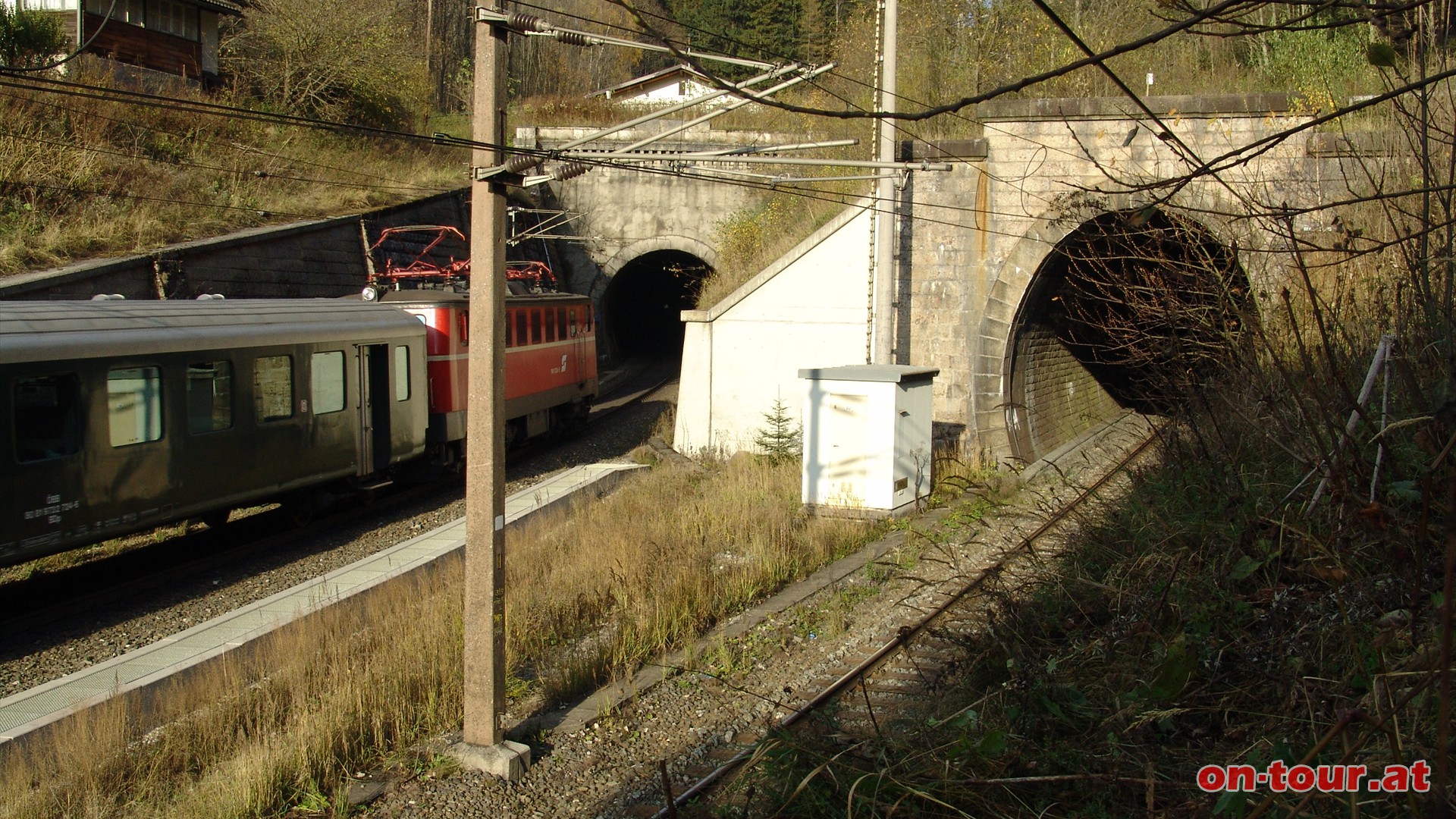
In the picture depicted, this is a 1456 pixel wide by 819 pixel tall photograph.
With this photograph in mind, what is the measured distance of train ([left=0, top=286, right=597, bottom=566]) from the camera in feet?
29.3

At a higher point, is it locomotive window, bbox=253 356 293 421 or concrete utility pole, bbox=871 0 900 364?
concrete utility pole, bbox=871 0 900 364

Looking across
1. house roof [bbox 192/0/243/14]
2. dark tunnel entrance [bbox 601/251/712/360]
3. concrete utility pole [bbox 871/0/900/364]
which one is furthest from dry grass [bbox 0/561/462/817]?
dark tunnel entrance [bbox 601/251/712/360]

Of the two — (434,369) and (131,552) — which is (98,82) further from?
(131,552)

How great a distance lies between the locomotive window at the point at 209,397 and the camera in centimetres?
1059

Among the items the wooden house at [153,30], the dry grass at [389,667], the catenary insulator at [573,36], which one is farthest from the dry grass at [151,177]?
the catenary insulator at [573,36]

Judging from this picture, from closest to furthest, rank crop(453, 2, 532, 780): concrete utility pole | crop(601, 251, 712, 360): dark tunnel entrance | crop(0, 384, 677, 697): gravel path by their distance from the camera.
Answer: crop(453, 2, 532, 780): concrete utility pole < crop(0, 384, 677, 697): gravel path < crop(601, 251, 712, 360): dark tunnel entrance

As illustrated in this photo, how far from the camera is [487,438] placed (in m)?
6.15

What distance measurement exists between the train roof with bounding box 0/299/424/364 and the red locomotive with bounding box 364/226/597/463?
0.96m

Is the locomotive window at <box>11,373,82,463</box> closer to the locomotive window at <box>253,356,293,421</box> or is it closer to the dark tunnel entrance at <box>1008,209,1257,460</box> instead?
the locomotive window at <box>253,356,293,421</box>

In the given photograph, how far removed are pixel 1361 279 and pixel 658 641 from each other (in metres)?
6.20

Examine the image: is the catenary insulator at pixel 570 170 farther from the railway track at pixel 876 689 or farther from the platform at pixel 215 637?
the platform at pixel 215 637

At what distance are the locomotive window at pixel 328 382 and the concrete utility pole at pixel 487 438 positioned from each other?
23.4 feet

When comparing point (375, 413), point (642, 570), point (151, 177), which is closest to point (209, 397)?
point (375, 413)

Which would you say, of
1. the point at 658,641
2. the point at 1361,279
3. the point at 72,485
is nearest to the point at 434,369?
the point at 72,485
